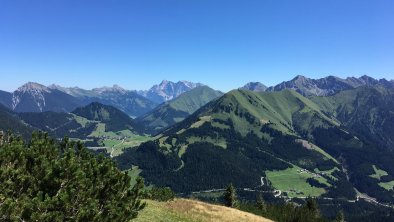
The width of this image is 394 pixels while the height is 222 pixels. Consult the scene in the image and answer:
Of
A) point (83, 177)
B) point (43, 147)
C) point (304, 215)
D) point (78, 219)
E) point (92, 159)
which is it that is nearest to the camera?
point (78, 219)

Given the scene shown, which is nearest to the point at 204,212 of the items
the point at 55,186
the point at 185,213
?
the point at 185,213

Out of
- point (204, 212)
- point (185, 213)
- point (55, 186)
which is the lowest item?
point (204, 212)

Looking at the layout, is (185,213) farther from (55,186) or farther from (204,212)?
(55,186)

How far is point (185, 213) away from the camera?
2213 inches

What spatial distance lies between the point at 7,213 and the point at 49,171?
464 centimetres

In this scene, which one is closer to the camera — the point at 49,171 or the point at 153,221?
the point at 49,171

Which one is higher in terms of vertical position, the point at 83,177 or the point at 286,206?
the point at 83,177

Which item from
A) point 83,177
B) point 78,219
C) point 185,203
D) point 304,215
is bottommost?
point 304,215

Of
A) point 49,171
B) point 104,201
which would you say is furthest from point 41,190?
point 104,201

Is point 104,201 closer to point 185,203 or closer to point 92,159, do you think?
point 92,159

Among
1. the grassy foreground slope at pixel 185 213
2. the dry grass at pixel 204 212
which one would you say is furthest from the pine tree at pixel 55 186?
the dry grass at pixel 204 212

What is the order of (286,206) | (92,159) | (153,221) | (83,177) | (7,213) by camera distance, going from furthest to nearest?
(286,206), (153,221), (92,159), (83,177), (7,213)

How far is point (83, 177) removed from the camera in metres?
28.9

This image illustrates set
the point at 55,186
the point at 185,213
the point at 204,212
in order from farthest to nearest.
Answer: the point at 204,212, the point at 185,213, the point at 55,186
